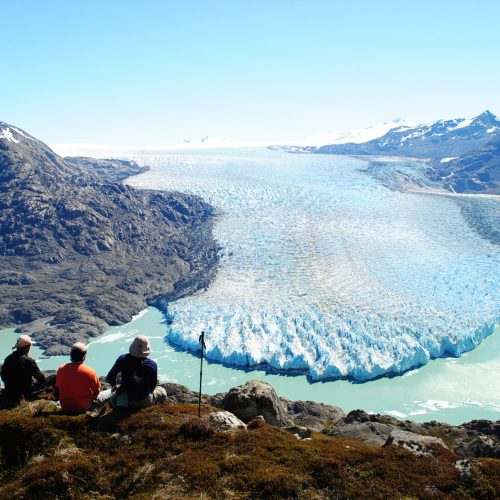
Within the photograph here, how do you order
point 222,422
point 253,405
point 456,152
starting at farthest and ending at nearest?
point 456,152 < point 253,405 < point 222,422

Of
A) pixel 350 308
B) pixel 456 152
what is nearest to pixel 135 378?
pixel 350 308

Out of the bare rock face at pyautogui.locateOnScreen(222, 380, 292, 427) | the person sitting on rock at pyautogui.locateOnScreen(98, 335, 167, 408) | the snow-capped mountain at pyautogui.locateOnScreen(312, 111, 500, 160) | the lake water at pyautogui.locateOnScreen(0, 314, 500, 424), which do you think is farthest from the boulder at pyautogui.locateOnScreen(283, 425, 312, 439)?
the snow-capped mountain at pyautogui.locateOnScreen(312, 111, 500, 160)

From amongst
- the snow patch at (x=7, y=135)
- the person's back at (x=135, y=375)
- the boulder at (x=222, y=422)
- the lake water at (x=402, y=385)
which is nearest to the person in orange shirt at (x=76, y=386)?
the person's back at (x=135, y=375)

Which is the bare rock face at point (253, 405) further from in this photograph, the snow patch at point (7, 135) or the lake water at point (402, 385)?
the snow patch at point (7, 135)

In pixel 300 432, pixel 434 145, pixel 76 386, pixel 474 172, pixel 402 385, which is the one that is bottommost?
pixel 402 385

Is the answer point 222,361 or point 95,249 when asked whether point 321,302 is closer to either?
point 222,361

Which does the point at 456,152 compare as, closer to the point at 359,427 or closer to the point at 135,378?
the point at 359,427
